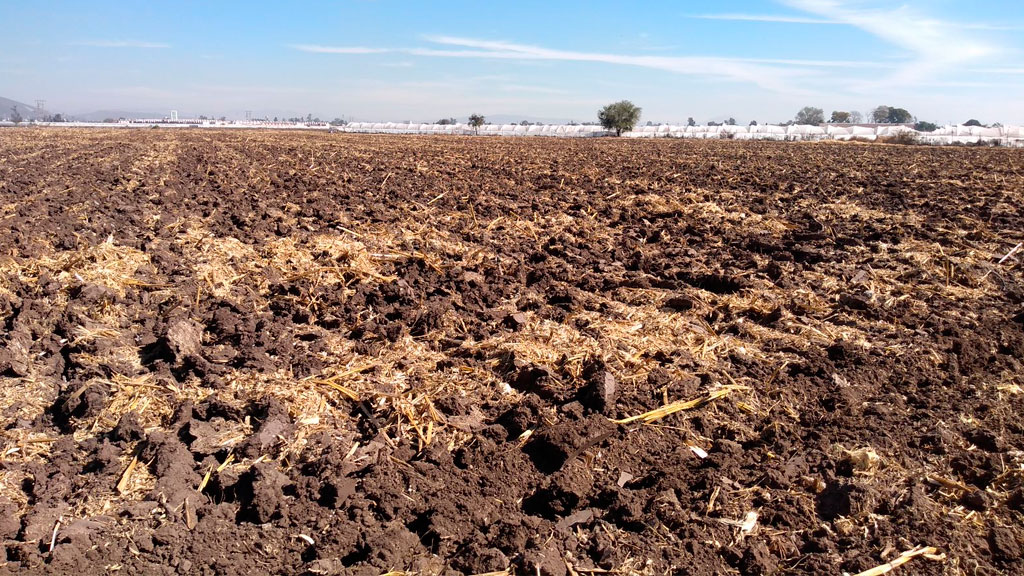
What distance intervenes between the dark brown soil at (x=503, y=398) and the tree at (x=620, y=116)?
276ft

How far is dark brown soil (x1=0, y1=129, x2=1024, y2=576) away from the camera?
313 centimetres

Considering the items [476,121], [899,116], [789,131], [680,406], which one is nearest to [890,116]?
[899,116]

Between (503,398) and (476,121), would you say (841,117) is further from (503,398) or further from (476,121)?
(503,398)

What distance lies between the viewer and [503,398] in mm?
4613

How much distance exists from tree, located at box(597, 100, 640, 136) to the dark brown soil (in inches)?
3307

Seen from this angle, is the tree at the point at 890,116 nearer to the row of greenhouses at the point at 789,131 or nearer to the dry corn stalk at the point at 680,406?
the row of greenhouses at the point at 789,131

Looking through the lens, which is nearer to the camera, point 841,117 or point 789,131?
point 789,131

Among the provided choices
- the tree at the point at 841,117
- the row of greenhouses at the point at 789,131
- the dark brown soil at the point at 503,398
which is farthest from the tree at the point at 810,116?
the dark brown soil at the point at 503,398

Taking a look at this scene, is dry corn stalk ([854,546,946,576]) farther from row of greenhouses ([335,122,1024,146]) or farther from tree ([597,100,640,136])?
tree ([597,100,640,136])

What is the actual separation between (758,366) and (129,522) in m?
4.25

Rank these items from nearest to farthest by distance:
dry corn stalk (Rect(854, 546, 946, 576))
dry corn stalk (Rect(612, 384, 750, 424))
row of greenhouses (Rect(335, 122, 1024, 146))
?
dry corn stalk (Rect(854, 546, 946, 576)), dry corn stalk (Rect(612, 384, 750, 424)), row of greenhouses (Rect(335, 122, 1024, 146))

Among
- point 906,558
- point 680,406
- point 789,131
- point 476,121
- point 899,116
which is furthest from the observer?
point 899,116

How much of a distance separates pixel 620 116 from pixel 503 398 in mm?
90289

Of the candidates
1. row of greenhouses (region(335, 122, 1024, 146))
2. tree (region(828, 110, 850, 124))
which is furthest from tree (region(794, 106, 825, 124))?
row of greenhouses (region(335, 122, 1024, 146))
